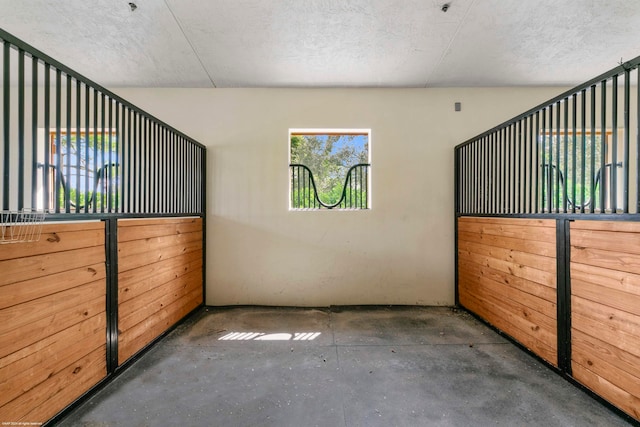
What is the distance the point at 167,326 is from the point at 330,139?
2598 mm

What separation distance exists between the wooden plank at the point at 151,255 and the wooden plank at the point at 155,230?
114 millimetres

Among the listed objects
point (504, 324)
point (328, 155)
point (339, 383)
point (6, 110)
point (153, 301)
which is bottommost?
point (339, 383)

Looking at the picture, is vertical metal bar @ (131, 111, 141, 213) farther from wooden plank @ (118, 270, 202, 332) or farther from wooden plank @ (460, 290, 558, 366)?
wooden plank @ (460, 290, 558, 366)

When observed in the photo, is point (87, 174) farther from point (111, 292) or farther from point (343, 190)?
point (343, 190)

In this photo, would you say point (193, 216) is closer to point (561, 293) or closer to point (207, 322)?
point (207, 322)

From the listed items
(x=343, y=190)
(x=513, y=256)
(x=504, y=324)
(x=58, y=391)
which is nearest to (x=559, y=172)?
(x=513, y=256)

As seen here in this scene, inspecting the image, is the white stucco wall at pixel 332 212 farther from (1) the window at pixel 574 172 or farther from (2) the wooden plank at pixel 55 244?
(2) the wooden plank at pixel 55 244

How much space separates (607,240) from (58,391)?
3022 mm

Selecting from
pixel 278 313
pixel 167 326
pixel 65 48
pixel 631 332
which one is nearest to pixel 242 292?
pixel 278 313

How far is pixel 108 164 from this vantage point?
1.95 m

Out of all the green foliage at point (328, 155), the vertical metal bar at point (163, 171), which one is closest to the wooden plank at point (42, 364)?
the vertical metal bar at point (163, 171)

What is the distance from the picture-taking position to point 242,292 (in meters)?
3.38

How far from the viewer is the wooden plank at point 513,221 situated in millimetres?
2048

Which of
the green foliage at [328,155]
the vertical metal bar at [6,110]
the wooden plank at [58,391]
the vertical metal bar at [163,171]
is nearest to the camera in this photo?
the vertical metal bar at [6,110]
